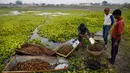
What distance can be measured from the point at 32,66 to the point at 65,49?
218 cm

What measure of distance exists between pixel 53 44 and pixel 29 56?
380cm

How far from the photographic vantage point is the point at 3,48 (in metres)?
8.43

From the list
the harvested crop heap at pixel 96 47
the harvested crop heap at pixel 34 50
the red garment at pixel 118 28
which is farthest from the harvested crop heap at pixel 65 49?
the red garment at pixel 118 28

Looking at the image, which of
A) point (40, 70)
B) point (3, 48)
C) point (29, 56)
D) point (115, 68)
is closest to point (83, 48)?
point (115, 68)

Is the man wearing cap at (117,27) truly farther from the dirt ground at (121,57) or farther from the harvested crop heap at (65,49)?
the harvested crop heap at (65,49)

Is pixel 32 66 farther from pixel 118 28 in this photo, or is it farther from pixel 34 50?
pixel 118 28

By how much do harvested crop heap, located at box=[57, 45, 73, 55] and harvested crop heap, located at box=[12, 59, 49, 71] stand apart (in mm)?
1379

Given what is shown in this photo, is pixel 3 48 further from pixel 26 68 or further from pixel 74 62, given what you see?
pixel 74 62

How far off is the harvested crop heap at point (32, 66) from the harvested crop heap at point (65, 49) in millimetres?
1379

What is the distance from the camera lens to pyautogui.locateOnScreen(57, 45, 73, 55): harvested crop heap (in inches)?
277

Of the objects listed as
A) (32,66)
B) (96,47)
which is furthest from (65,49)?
(32,66)

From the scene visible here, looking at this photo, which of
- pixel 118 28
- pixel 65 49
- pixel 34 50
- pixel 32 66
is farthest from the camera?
pixel 65 49

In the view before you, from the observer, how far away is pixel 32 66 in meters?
5.53

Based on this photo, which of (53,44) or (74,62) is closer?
(74,62)
